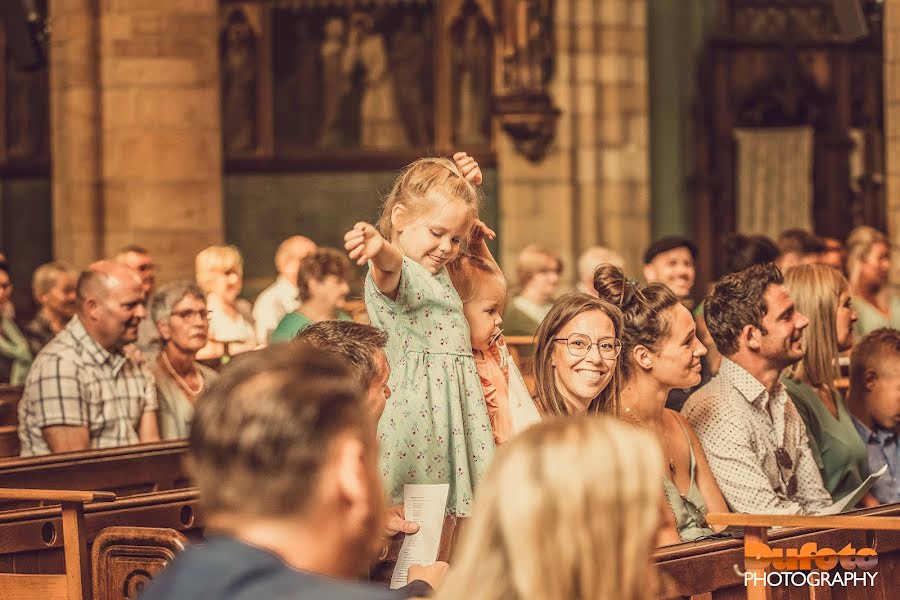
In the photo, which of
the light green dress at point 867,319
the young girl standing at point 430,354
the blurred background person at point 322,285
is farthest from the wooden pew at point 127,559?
the light green dress at point 867,319

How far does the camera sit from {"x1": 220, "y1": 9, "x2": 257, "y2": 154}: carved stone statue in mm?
14594

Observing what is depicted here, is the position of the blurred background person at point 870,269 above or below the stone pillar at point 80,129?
below

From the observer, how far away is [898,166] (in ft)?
33.3

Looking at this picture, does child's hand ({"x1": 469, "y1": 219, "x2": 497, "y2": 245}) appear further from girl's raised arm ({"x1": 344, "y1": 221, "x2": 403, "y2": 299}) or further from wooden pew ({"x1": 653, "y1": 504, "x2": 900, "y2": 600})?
wooden pew ({"x1": 653, "y1": 504, "x2": 900, "y2": 600})

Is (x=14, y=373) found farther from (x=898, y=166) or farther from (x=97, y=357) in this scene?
(x=898, y=166)

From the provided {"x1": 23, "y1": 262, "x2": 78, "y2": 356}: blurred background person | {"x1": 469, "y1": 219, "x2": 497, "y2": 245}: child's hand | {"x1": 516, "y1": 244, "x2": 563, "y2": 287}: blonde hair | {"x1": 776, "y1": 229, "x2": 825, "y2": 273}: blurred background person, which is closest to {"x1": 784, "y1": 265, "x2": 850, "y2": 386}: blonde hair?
{"x1": 469, "y1": 219, "x2": 497, "y2": 245}: child's hand

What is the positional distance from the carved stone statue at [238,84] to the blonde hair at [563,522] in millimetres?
12913

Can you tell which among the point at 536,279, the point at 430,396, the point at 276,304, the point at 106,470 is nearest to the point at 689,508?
the point at 430,396

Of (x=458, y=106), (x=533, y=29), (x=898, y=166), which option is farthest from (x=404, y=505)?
(x=458, y=106)

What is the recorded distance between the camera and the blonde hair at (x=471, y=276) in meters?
4.34

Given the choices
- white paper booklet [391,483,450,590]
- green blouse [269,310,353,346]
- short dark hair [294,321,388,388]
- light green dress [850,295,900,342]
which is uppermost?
short dark hair [294,321,388,388]

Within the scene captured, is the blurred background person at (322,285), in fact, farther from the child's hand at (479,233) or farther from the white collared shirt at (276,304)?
the child's hand at (479,233)

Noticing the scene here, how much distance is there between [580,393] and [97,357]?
8.69 feet

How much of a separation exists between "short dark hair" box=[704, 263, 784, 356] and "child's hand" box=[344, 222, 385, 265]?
1.84 metres
